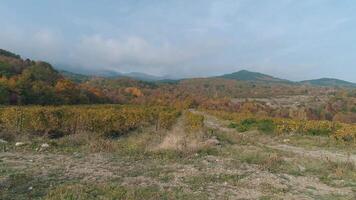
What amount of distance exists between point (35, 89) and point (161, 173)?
43333 mm

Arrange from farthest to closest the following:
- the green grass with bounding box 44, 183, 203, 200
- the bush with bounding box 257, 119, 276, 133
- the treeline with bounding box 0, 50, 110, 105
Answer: the treeline with bounding box 0, 50, 110, 105
the bush with bounding box 257, 119, 276, 133
the green grass with bounding box 44, 183, 203, 200

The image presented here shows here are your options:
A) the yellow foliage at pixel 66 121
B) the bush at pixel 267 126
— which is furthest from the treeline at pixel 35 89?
the bush at pixel 267 126

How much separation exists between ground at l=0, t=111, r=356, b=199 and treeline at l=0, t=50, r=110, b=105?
35815 mm

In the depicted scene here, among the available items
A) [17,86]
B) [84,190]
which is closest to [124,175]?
[84,190]

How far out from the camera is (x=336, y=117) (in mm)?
62875

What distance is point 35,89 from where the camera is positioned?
4856 cm

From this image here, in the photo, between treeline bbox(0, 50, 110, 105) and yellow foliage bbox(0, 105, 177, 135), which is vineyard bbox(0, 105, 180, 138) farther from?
treeline bbox(0, 50, 110, 105)

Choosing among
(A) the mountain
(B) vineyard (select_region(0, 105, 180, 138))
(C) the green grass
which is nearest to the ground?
(C) the green grass

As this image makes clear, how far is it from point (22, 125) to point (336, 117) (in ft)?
181

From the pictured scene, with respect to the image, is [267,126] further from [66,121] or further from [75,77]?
[75,77]

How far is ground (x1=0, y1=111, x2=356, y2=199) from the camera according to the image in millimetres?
7551

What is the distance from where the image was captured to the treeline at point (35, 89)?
45750 millimetres

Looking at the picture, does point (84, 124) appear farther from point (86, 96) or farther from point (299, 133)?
point (86, 96)

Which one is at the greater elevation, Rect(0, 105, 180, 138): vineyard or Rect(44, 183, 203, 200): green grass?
Rect(44, 183, 203, 200): green grass
